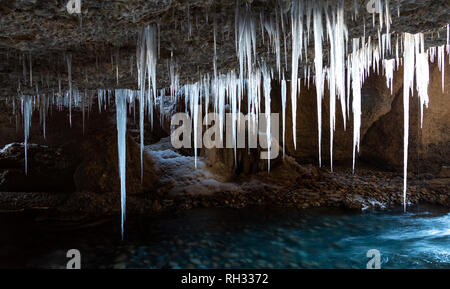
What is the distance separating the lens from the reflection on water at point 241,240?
15.0 feet

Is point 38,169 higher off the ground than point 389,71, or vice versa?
point 389,71

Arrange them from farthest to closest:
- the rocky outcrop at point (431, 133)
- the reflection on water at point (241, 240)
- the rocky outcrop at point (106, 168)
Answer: the rocky outcrop at point (431, 133) → the rocky outcrop at point (106, 168) → the reflection on water at point (241, 240)

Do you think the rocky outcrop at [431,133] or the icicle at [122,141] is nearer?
the icicle at [122,141]

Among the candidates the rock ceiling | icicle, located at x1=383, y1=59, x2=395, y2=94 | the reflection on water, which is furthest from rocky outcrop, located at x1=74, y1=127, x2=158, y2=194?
icicle, located at x1=383, y1=59, x2=395, y2=94

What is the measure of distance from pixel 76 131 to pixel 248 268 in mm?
10659

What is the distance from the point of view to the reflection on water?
15.0ft

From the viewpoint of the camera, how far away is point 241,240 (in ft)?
17.7

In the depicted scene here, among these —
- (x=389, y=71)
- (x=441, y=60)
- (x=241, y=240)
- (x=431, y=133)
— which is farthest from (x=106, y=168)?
(x=441, y=60)

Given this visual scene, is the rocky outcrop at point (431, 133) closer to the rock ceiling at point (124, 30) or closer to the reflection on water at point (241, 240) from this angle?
the reflection on water at point (241, 240)

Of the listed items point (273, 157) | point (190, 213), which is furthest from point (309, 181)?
point (190, 213)

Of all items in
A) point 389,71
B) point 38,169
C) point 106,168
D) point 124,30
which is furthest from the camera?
point 389,71

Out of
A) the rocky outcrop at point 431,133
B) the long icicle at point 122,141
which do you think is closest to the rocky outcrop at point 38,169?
the long icicle at point 122,141

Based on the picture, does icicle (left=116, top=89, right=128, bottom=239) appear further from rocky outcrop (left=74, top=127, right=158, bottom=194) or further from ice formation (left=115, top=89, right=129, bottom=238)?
rocky outcrop (left=74, top=127, right=158, bottom=194)

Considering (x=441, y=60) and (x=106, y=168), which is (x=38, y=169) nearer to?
(x=106, y=168)
